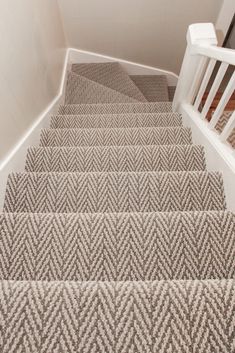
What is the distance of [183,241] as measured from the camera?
1.05 meters

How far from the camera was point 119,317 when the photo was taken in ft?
2.54

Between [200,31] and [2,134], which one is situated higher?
[200,31]

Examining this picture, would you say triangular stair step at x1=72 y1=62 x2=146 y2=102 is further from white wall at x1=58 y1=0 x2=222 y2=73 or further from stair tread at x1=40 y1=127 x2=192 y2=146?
stair tread at x1=40 y1=127 x2=192 y2=146

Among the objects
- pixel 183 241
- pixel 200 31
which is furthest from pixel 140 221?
pixel 200 31

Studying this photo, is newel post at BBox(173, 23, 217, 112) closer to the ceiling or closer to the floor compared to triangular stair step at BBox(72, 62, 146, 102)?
closer to the ceiling

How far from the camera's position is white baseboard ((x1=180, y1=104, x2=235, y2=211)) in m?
1.24

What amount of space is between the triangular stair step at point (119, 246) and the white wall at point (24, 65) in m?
0.50

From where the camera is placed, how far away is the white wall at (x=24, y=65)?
1425 mm

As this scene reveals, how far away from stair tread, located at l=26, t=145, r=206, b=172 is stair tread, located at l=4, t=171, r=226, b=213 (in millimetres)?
184

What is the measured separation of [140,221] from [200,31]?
1.16 m

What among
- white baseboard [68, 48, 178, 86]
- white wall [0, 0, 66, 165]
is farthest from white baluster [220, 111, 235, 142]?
white baseboard [68, 48, 178, 86]

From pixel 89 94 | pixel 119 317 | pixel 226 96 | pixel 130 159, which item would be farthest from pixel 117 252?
pixel 89 94

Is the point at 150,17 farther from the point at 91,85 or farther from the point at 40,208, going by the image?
the point at 40,208

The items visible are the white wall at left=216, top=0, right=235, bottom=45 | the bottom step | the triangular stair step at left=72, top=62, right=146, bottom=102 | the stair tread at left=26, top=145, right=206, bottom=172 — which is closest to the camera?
the bottom step
